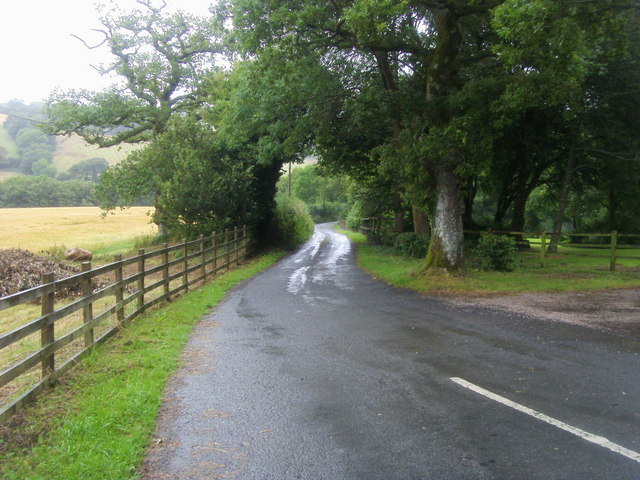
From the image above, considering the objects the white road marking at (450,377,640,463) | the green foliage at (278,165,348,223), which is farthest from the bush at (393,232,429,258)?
the green foliage at (278,165,348,223)

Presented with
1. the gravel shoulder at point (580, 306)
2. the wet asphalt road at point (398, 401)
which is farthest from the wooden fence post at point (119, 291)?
the gravel shoulder at point (580, 306)

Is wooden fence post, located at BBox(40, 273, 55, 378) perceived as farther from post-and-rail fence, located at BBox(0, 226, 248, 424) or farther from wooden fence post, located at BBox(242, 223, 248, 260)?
wooden fence post, located at BBox(242, 223, 248, 260)

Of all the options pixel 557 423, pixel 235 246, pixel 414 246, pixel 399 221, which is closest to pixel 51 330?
pixel 557 423

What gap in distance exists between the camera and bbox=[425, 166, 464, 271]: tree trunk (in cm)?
1398

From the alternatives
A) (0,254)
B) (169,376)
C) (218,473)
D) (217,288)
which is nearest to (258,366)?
(169,376)

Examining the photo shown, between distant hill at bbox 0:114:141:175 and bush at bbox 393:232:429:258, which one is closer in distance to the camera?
bush at bbox 393:232:429:258

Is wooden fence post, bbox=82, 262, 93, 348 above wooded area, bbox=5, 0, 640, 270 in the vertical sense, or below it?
below

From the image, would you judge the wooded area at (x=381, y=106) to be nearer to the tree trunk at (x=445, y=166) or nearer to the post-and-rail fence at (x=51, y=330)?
the tree trunk at (x=445, y=166)

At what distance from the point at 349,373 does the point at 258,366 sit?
1.23 meters

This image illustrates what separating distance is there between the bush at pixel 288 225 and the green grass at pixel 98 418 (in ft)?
70.0

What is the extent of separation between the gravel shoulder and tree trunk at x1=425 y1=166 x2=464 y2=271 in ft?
8.47

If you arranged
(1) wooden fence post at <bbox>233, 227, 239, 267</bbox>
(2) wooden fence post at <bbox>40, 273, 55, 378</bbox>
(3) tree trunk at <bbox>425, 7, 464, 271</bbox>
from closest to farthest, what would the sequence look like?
(2) wooden fence post at <bbox>40, 273, 55, 378</bbox>, (3) tree trunk at <bbox>425, 7, 464, 271</bbox>, (1) wooden fence post at <bbox>233, 227, 239, 267</bbox>

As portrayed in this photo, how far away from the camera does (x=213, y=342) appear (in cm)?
764

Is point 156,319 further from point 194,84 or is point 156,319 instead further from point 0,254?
point 194,84
